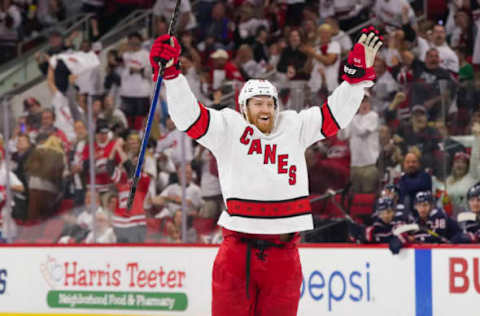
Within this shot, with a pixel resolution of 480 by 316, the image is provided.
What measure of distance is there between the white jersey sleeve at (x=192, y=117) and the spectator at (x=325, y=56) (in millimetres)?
3590

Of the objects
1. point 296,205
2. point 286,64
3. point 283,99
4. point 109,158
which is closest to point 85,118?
point 109,158

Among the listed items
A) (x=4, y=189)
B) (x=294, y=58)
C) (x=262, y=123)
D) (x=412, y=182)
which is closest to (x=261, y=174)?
(x=262, y=123)

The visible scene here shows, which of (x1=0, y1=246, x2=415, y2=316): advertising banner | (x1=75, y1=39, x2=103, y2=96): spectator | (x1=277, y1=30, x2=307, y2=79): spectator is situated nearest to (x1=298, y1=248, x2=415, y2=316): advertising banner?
(x1=0, y1=246, x2=415, y2=316): advertising banner

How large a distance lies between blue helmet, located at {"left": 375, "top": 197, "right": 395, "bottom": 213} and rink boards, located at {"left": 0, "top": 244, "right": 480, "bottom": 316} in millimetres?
377

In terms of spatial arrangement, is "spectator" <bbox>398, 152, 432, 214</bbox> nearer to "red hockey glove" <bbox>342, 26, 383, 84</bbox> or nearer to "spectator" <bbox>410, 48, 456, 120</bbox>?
"spectator" <bbox>410, 48, 456, 120</bbox>

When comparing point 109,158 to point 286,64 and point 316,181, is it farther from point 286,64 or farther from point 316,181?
point 286,64

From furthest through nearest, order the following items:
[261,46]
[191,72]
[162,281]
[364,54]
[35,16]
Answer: [35,16]
[261,46]
[191,72]
[162,281]
[364,54]

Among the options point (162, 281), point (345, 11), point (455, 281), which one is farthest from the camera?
point (345, 11)

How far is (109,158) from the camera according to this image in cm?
729

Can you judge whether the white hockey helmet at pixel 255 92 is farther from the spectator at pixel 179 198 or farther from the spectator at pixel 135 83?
the spectator at pixel 135 83

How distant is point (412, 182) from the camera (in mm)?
6418

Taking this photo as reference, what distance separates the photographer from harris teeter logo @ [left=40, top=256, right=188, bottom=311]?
6852 millimetres

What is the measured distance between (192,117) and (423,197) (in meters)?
2.60

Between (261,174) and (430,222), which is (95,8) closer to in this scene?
(430,222)
